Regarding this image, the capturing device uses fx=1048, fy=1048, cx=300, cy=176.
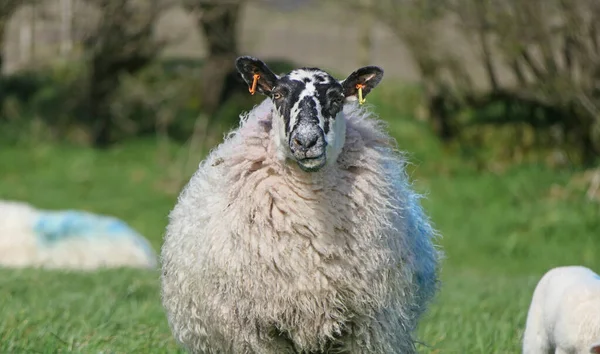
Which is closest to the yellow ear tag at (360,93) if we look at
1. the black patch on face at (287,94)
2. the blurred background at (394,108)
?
the black patch on face at (287,94)

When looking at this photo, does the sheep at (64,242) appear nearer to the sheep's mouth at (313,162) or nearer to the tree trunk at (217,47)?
the tree trunk at (217,47)

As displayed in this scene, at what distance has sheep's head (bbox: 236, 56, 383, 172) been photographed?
4363mm

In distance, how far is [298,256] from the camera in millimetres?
4496

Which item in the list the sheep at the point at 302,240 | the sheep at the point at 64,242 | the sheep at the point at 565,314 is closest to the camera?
the sheep at the point at 302,240

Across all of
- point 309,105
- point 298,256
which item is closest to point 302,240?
point 298,256

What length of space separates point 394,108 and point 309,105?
42.1 feet

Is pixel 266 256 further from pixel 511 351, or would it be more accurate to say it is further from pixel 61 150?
pixel 61 150

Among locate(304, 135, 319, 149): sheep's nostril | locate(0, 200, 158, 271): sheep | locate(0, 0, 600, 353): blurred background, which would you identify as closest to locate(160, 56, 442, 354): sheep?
locate(304, 135, 319, 149): sheep's nostril

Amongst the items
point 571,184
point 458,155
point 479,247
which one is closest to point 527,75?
point 458,155

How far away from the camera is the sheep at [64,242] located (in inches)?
412

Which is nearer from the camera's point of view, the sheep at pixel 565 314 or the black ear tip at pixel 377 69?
the sheep at pixel 565 314

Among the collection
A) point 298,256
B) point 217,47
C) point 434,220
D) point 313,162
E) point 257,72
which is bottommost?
point 298,256

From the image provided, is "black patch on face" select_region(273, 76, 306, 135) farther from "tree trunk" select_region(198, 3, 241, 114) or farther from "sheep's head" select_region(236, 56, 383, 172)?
"tree trunk" select_region(198, 3, 241, 114)

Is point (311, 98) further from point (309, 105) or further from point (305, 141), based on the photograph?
point (305, 141)
